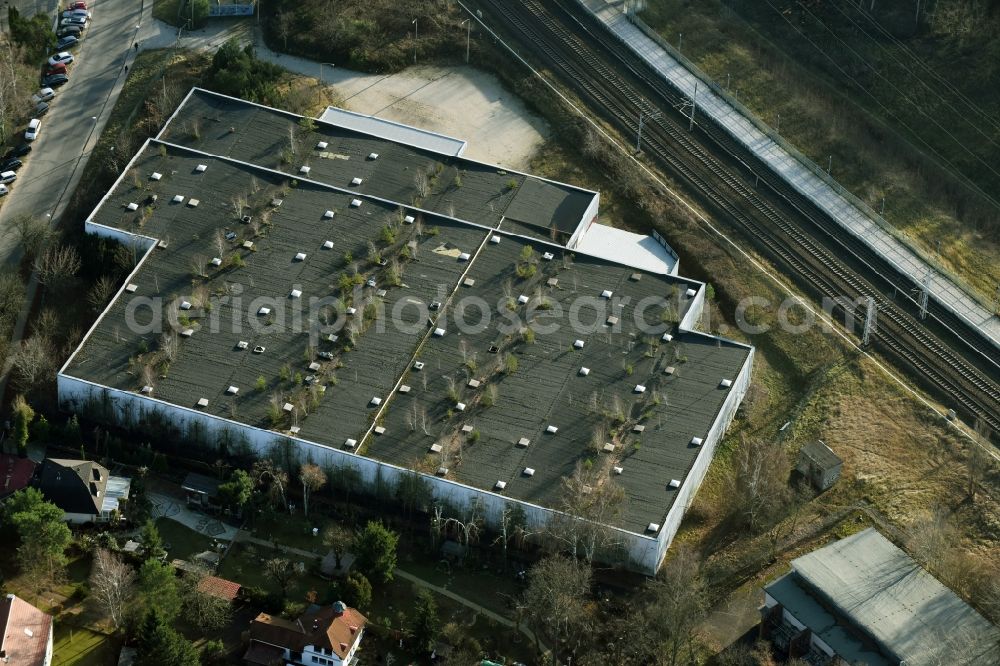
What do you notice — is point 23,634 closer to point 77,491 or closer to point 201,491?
point 77,491

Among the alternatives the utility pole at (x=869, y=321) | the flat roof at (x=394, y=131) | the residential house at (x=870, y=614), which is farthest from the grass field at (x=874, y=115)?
the residential house at (x=870, y=614)

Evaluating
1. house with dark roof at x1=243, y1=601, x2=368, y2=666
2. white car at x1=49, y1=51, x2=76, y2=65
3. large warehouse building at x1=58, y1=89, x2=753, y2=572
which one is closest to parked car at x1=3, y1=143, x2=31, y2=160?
white car at x1=49, y1=51, x2=76, y2=65

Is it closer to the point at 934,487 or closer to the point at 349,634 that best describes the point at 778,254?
the point at 934,487

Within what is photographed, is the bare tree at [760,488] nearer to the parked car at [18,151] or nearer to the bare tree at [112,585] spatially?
the bare tree at [112,585]

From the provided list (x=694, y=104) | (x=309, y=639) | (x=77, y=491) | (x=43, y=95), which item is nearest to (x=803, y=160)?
(x=694, y=104)

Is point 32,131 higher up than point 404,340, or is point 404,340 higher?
point 404,340

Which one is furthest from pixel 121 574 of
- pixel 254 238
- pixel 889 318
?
pixel 889 318

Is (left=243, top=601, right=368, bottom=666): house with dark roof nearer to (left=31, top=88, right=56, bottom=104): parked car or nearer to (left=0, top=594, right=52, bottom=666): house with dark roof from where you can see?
(left=0, top=594, right=52, bottom=666): house with dark roof
